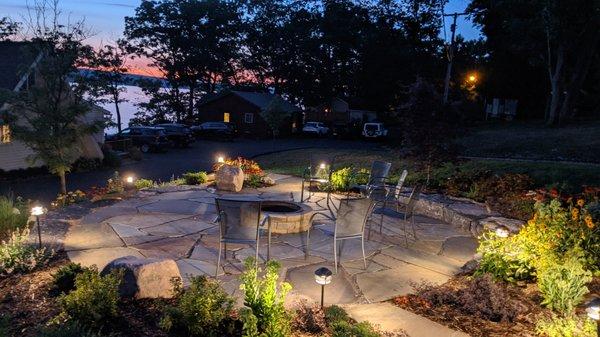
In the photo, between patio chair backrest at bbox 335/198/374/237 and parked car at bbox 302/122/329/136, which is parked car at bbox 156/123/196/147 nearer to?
parked car at bbox 302/122/329/136

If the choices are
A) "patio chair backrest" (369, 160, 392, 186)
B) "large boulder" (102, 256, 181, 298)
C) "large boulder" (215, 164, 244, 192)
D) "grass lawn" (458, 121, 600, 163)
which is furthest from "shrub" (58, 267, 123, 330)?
"grass lawn" (458, 121, 600, 163)

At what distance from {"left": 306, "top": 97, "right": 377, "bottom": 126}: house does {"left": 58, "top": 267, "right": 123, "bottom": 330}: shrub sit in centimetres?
4687

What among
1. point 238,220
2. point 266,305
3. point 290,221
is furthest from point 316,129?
point 266,305

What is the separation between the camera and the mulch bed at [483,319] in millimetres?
3930

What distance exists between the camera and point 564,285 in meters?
4.12

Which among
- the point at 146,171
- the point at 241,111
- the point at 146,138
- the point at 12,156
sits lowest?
the point at 146,171

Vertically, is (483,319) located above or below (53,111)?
below

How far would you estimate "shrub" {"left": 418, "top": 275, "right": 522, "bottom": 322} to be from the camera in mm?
4172

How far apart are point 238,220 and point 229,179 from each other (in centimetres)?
555

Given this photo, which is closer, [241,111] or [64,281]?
[64,281]

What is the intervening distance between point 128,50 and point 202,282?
48.2 meters

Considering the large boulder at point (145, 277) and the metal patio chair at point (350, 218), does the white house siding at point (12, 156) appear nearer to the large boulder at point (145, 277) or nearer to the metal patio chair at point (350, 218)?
the large boulder at point (145, 277)

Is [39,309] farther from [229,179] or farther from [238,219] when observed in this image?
[229,179]

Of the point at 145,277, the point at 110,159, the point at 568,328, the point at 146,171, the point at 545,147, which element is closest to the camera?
the point at 568,328
